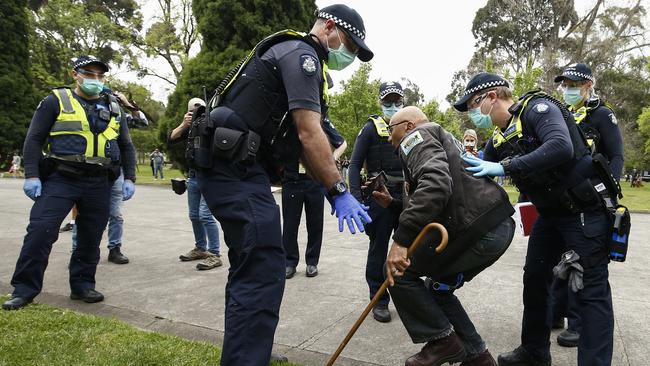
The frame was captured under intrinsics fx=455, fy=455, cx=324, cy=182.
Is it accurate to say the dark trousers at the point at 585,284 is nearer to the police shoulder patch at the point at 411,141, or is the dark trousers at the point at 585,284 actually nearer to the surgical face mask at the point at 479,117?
the surgical face mask at the point at 479,117

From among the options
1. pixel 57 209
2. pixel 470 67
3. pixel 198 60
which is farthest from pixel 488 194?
pixel 470 67

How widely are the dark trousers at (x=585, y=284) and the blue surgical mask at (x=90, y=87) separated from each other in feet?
12.7

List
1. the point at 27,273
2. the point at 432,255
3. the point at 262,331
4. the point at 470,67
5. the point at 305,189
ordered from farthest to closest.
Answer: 1. the point at 470,67
2. the point at 305,189
3. the point at 27,273
4. the point at 432,255
5. the point at 262,331

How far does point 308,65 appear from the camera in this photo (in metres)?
2.25

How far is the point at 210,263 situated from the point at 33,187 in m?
2.01

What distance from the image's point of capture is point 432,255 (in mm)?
2531

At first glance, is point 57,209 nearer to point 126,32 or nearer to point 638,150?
point 126,32

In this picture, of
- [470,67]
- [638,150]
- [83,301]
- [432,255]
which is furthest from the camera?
[470,67]

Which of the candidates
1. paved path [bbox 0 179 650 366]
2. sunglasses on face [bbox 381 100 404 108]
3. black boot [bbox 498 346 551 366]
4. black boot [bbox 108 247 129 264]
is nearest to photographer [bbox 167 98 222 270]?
paved path [bbox 0 179 650 366]

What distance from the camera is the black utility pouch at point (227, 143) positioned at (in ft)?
7.38

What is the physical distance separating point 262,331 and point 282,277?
0.91 ft

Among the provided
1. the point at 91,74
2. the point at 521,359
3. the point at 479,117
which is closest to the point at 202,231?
the point at 91,74

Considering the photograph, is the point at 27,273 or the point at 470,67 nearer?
the point at 27,273

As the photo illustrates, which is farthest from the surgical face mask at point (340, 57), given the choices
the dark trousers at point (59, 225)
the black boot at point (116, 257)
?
the black boot at point (116, 257)
